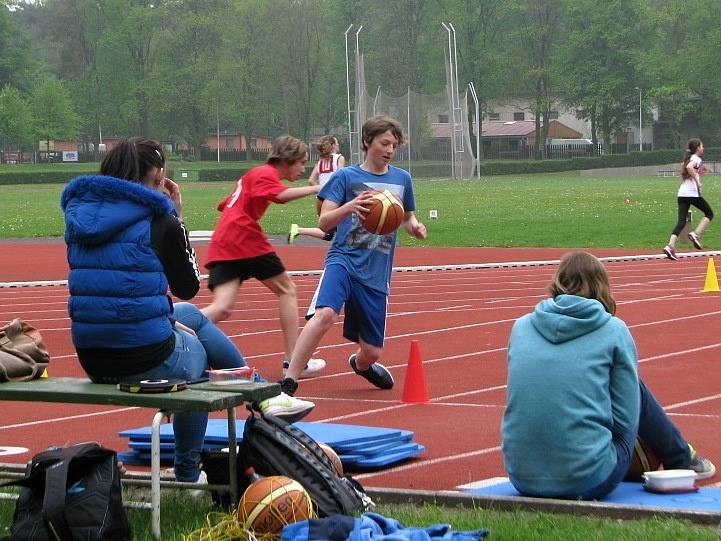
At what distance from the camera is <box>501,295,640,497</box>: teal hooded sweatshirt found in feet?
19.9

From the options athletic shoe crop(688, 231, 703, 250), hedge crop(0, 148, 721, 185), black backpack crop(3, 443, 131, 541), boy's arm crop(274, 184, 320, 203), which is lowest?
hedge crop(0, 148, 721, 185)

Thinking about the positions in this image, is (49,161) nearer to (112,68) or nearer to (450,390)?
(112,68)

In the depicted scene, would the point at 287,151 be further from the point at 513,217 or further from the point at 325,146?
the point at 513,217

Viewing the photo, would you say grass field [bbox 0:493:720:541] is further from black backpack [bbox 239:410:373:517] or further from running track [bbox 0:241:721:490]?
running track [bbox 0:241:721:490]

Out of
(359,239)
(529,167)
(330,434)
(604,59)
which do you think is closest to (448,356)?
(359,239)

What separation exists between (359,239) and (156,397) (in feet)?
12.7

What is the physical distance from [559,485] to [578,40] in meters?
105

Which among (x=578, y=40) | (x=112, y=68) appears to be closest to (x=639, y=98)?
(x=578, y=40)

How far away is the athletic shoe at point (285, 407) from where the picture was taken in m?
6.73

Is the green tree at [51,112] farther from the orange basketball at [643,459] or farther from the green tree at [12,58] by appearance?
the orange basketball at [643,459]

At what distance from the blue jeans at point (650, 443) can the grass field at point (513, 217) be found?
19.3m

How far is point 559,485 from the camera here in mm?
6164

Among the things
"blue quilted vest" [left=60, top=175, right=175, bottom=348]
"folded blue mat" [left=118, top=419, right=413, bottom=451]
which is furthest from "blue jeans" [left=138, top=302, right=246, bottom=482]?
"folded blue mat" [left=118, top=419, right=413, bottom=451]

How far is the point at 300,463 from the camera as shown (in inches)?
235
